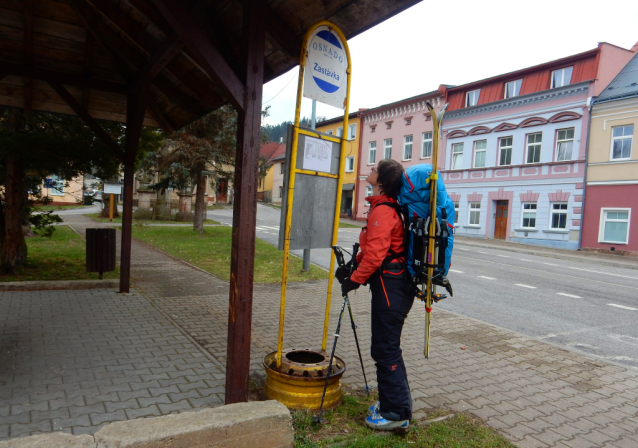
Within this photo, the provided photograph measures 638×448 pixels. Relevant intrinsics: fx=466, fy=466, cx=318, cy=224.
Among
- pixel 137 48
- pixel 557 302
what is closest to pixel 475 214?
pixel 557 302

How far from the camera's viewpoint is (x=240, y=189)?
11.3ft

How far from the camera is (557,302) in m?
9.25

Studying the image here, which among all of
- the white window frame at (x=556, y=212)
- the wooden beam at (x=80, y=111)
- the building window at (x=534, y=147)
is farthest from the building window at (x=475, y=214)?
the wooden beam at (x=80, y=111)

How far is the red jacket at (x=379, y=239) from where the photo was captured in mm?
3266

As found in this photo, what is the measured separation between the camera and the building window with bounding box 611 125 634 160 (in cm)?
2112

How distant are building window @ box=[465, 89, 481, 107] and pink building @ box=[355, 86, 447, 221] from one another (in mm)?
1661

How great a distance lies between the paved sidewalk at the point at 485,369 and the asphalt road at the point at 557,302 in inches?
28.8

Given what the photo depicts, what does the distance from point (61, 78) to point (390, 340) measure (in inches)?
234

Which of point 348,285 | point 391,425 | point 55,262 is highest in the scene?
point 348,285

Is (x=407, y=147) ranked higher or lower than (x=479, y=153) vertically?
higher

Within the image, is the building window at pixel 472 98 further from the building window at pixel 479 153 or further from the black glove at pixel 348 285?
the black glove at pixel 348 285

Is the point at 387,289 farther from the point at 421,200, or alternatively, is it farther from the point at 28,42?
the point at 28,42

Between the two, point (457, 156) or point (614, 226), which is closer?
point (614, 226)

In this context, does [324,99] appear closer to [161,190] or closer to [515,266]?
[515,266]
